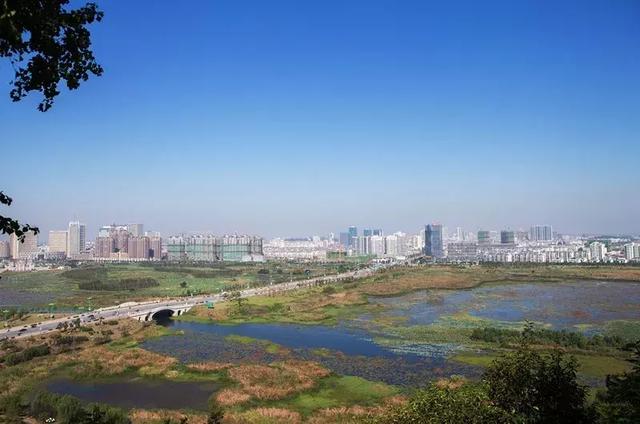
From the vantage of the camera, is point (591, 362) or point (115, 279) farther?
point (115, 279)

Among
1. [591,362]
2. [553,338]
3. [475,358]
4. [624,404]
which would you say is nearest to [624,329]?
[553,338]

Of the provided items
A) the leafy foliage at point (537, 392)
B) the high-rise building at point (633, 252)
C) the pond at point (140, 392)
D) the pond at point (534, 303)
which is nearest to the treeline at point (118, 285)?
the pond at point (534, 303)

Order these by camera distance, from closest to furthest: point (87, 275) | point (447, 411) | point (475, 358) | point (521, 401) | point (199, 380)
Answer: point (447, 411) < point (521, 401) < point (199, 380) < point (475, 358) < point (87, 275)

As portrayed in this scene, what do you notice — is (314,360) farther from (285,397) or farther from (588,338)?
(588,338)

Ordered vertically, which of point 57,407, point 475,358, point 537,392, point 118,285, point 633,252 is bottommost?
point 118,285

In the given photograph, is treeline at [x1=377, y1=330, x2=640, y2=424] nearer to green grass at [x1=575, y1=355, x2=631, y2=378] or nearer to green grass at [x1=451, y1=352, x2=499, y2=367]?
green grass at [x1=451, y1=352, x2=499, y2=367]

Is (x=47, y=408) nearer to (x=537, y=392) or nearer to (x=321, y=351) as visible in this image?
(x=321, y=351)

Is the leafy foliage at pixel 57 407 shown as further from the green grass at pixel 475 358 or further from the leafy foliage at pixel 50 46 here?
the green grass at pixel 475 358
